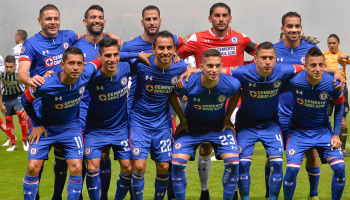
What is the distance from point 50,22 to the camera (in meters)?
4.73

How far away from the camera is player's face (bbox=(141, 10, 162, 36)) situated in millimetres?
4844

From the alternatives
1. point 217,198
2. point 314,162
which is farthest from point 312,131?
point 217,198

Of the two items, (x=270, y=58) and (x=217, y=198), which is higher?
(x=270, y=58)

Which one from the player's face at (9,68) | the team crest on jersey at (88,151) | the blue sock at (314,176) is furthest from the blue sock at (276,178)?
the player's face at (9,68)

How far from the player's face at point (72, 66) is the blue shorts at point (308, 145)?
2.50 meters

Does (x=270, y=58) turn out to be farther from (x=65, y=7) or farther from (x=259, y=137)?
(x=65, y=7)

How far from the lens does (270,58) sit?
14.3 ft

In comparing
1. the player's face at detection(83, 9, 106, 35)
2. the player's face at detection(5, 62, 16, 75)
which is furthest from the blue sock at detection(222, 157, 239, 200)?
the player's face at detection(5, 62, 16, 75)

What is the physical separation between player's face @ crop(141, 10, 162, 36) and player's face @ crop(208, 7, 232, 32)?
29.4 inches

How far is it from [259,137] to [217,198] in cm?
126

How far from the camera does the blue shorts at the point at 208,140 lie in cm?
442

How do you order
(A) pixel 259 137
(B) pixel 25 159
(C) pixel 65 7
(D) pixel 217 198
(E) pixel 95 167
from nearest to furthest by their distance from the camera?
(E) pixel 95 167 < (A) pixel 259 137 < (D) pixel 217 198 < (B) pixel 25 159 < (C) pixel 65 7

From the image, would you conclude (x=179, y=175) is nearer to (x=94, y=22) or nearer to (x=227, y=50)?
(x=227, y=50)

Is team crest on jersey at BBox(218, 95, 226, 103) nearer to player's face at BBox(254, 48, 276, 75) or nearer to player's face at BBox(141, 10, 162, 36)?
player's face at BBox(254, 48, 276, 75)
